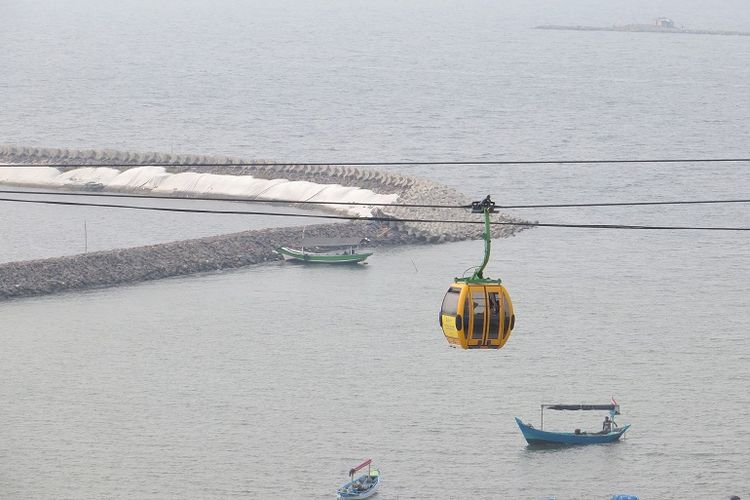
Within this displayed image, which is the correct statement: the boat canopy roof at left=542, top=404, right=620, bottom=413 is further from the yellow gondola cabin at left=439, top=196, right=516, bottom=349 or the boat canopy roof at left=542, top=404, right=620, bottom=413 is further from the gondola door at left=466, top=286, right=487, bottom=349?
the gondola door at left=466, top=286, right=487, bottom=349

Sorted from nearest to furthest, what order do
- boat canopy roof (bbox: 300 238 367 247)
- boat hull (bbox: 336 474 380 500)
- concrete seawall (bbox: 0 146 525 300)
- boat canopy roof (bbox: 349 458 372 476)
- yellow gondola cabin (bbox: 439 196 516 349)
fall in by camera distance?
yellow gondola cabin (bbox: 439 196 516 349)
boat hull (bbox: 336 474 380 500)
boat canopy roof (bbox: 349 458 372 476)
concrete seawall (bbox: 0 146 525 300)
boat canopy roof (bbox: 300 238 367 247)

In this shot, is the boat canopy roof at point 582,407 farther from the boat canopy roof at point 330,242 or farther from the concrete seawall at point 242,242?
the boat canopy roof at point 330,242

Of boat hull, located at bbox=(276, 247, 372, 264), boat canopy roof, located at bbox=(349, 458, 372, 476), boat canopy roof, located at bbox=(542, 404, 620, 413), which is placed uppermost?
boat hull, located at bbox=(276, 247, 372, 264)

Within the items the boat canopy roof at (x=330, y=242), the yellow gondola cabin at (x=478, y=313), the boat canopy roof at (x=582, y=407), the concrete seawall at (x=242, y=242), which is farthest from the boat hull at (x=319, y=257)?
Answer: the yellow gondola cabin at (x=478, y=313)

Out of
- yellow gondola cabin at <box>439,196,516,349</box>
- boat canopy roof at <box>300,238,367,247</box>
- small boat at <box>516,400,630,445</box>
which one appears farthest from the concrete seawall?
yellow gondola cabin at <box>439,196,516,349</box>

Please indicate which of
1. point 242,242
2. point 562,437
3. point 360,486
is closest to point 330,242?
point 242,242

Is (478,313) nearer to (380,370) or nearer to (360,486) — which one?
(360,486)
